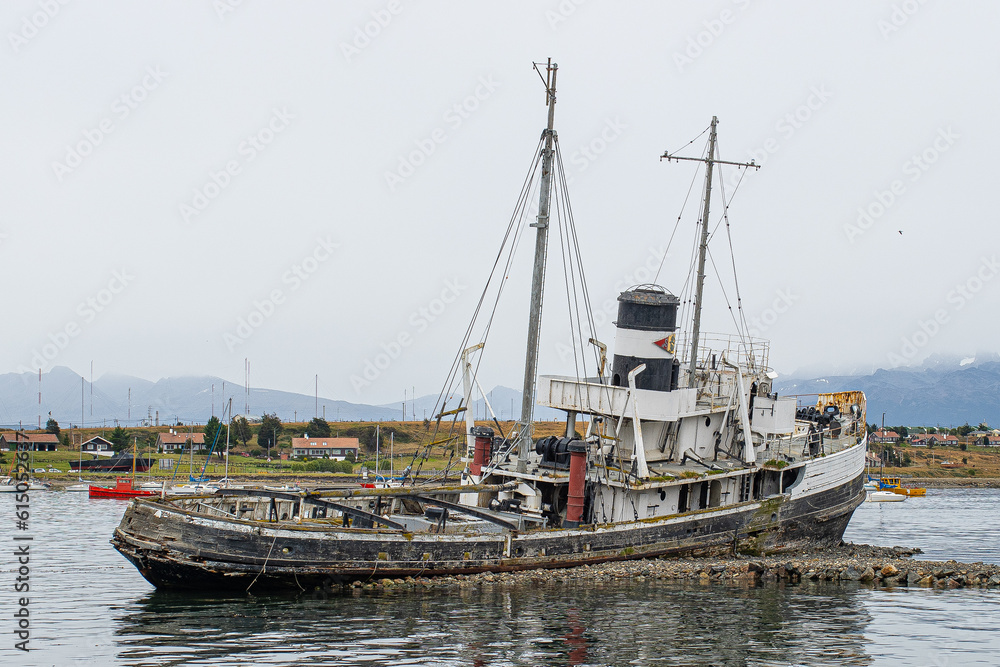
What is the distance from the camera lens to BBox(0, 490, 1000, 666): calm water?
21312mm

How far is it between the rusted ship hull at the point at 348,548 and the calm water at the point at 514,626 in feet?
2.49

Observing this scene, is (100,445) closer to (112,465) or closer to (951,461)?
(112,465)

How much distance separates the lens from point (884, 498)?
8119cm

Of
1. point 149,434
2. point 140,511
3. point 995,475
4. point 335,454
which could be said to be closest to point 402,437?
point 335,454

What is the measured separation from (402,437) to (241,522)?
99.5m

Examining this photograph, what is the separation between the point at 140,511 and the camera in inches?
1033

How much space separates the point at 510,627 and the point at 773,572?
443 inches

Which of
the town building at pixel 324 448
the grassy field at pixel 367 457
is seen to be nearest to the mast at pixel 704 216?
the grassy field at pixel 367 457

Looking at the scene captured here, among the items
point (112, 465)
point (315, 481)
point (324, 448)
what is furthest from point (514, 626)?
point (324, 448)

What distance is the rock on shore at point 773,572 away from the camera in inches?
1168

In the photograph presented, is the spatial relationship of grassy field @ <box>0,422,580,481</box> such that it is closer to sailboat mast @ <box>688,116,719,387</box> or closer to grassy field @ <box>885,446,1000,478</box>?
sailboat mast @ <box>688,116,719,387</box>

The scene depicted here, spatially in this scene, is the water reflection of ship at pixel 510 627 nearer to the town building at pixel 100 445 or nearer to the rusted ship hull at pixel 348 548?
the rusted ship hull at pixel 348 548

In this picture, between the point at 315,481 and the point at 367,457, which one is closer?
the point at 315,481

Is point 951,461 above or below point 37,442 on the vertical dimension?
below
